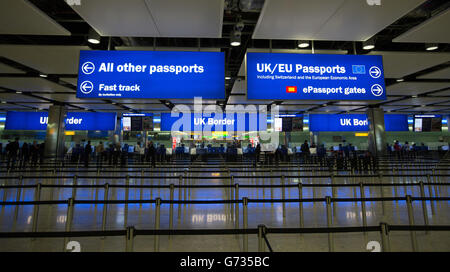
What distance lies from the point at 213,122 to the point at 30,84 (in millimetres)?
9342

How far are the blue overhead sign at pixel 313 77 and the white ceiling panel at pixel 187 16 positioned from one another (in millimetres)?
1159

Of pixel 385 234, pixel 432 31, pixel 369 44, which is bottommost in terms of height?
pixel 385 234

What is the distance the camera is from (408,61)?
758 cm

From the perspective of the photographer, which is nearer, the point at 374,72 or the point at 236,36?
the point at 374,72

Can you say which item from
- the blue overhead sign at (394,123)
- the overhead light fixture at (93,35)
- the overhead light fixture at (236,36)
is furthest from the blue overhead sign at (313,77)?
the blue overhead sign at (394,123)

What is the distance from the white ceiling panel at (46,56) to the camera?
651 cm

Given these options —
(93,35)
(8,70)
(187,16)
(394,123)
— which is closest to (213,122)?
(93,35)

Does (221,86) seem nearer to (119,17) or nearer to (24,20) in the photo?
(119,17)

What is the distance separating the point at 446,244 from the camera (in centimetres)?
285

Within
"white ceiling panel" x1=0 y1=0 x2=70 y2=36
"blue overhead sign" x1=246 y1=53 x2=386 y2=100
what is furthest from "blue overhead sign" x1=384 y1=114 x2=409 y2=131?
"white ceiling panel" x1=0 y1=0 x2=70 y2=36

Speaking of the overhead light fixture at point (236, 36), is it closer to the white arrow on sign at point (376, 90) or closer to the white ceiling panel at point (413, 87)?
the white arrow on sign at point (376, 90)

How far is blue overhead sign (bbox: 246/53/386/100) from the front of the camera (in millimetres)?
4238

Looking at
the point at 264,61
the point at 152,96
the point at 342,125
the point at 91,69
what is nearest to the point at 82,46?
the point at 91,69

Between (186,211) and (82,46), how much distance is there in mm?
5862
